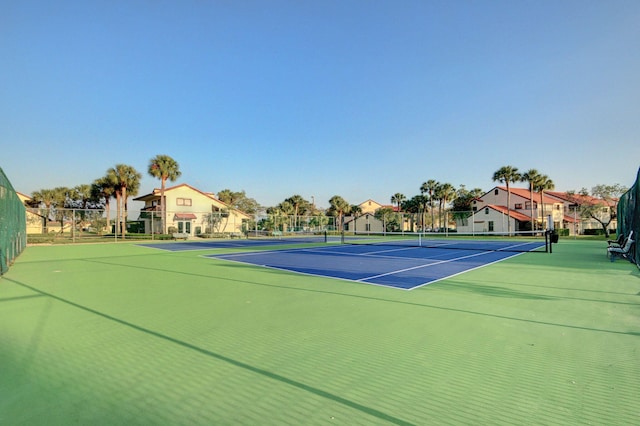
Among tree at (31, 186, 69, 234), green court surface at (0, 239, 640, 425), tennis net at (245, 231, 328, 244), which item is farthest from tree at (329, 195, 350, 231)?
green court surface at (0, 239, 640, 425)

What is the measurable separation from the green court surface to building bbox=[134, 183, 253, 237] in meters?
32.8

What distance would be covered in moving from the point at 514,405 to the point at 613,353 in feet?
6.94

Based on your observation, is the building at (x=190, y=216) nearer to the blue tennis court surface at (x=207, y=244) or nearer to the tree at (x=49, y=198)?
the blue tennis court surface at (x=207, y=244)

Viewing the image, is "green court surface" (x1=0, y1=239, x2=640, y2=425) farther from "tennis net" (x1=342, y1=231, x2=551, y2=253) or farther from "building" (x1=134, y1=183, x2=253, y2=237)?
"building" (x1=134, y1=183, x2=253, y2=237)

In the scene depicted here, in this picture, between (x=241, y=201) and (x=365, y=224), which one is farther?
(x=241, y=201)

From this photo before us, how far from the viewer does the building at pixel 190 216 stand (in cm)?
3938

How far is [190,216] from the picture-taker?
4072 centimetres

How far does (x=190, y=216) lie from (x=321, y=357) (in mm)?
40160

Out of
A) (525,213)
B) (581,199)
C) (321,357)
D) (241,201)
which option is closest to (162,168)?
(241,201)

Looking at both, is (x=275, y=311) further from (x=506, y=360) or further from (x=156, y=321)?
(x=506, y=360)

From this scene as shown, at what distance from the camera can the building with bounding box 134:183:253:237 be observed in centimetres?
3938

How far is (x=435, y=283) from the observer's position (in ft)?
27.7

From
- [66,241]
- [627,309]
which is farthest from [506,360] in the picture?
[66,241]

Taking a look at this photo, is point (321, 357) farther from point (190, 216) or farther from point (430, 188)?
point (430, 188)
